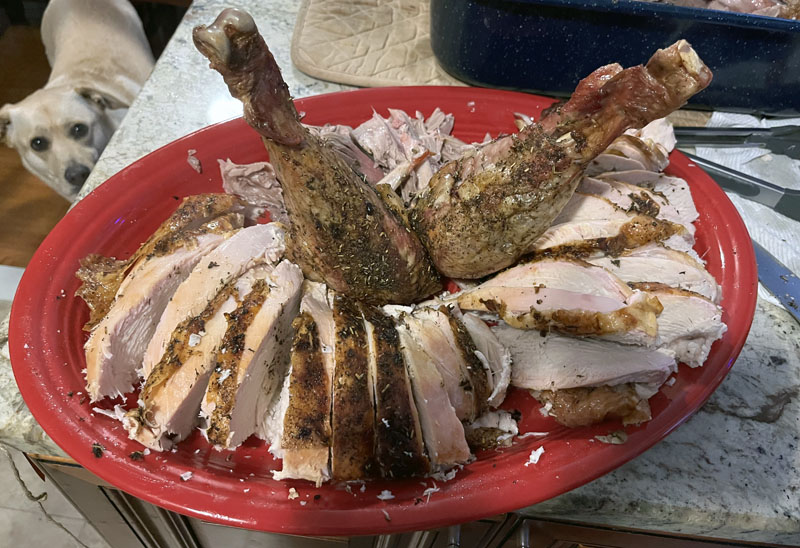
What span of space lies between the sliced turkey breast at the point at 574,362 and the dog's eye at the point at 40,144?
2082 mm

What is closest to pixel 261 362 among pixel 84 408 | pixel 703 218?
pixel 84 408

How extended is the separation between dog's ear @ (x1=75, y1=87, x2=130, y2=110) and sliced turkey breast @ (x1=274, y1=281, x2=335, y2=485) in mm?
1792

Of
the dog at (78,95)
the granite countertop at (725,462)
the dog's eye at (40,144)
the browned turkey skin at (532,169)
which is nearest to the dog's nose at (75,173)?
the dog at (78,95)

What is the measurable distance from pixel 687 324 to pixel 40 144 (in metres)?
2.40

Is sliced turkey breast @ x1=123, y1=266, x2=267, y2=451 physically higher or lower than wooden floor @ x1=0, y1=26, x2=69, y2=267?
higher

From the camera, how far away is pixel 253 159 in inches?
54.2

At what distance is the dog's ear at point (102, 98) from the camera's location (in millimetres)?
2111

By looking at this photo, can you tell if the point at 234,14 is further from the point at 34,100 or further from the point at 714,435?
the point at 34,100

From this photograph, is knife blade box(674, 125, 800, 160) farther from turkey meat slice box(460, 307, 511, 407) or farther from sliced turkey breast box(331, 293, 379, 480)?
sliced turkey breast box(331, 293, 379, 480)

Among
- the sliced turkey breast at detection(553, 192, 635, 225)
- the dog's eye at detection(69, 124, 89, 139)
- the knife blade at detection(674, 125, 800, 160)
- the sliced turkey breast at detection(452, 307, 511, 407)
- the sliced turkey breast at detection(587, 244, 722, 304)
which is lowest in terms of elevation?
the sliced turkey breast at detection(452, 307, 511, 407)

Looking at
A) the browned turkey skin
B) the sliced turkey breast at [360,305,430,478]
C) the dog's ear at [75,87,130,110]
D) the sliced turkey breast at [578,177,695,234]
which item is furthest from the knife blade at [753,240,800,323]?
the dog's ear at [75,87,130,110]

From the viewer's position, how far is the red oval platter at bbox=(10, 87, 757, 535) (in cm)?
83

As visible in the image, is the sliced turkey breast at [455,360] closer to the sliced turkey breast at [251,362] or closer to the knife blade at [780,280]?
the sliced turkey breast at [251,362]

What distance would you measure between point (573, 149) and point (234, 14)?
0.58 meters
